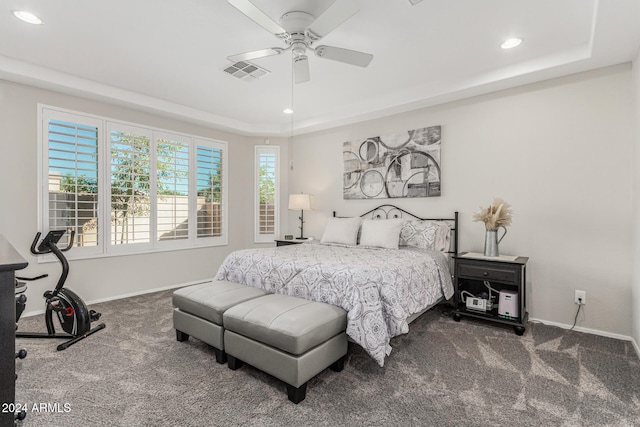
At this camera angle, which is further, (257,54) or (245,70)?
(245,70)

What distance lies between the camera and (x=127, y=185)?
430 centimetres

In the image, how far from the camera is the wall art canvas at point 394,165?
4.11m

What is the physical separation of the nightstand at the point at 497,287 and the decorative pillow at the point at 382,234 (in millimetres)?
722

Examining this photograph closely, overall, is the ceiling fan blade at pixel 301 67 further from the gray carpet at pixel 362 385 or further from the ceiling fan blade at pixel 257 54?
the gray carpet at pixel 362 385

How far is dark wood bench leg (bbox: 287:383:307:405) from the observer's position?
193 centimetres

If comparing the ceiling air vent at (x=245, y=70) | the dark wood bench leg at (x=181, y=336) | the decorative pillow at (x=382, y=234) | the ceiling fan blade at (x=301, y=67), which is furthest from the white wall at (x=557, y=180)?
the dark wood bench leg at (x=181, y=336)

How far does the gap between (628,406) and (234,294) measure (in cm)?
279

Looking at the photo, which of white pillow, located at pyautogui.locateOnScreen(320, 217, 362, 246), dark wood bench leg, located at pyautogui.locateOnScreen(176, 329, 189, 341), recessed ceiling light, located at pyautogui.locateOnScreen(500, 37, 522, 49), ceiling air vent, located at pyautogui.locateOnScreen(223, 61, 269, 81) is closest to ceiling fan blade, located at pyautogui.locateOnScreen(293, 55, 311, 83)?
ceiling air vent, located at pyautogui.locateOnScreen(223, 61, 269, 81)

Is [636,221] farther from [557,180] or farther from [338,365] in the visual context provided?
[338,365]

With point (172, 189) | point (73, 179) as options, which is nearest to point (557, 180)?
point (172, 189)

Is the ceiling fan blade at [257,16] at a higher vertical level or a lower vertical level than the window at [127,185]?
higher

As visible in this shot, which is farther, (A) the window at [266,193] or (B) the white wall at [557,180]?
(A) the window at [266,193]

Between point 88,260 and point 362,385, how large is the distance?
150 inches

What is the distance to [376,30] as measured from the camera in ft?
8.87
